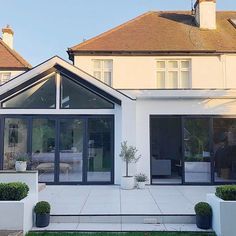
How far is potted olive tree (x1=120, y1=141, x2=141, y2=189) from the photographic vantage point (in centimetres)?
1275

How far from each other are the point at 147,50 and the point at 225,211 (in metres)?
12.5

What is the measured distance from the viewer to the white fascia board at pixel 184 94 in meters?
13.7

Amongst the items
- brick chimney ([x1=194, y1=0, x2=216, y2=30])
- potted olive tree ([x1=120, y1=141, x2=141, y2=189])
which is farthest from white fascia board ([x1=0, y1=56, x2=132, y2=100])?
brick chimney ([x1=194, y1=0, x2=216, y2=30])

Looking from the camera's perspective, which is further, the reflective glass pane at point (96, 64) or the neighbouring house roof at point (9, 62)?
the neighbouring house roof at point (9, 62)

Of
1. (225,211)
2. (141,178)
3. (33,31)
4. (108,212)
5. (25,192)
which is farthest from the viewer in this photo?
(33,31)

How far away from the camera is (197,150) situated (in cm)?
1401

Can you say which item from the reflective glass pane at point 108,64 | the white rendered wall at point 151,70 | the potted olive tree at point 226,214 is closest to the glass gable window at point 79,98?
the white rendered wall at point 151,70

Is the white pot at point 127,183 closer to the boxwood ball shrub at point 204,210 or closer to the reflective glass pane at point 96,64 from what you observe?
the boxwood ball shrub at point 204,210

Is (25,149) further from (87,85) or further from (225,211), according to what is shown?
(225,211)

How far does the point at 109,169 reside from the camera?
13.9 metres

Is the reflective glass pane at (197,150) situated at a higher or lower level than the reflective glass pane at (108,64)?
lower

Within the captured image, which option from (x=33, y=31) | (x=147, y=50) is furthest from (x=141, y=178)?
(x=33, y=31)

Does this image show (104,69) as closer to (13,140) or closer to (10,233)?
(13,140)

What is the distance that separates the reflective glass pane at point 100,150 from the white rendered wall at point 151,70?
482 cm
